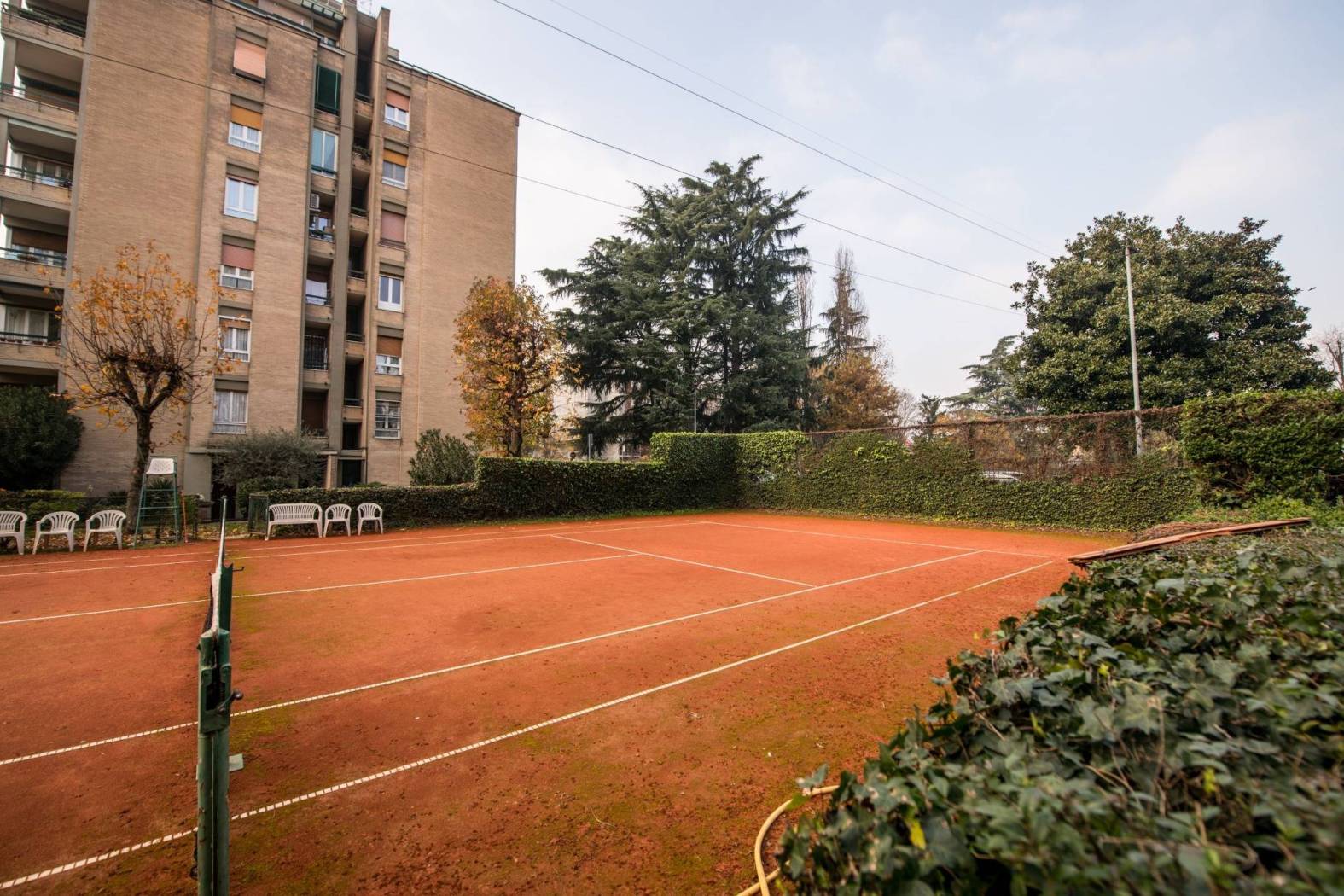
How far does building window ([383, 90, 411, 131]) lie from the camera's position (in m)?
24.7

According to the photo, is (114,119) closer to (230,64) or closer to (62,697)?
(230,64)

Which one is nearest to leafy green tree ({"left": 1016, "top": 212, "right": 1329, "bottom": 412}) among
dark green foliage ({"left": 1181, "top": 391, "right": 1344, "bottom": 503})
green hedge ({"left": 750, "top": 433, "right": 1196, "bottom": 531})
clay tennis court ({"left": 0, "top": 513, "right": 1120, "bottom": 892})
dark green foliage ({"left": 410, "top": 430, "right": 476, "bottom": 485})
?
green hedge ({"left": 750, "top": 433, "right": 1196, "bottom": 531})

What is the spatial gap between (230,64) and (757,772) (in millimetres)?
30027

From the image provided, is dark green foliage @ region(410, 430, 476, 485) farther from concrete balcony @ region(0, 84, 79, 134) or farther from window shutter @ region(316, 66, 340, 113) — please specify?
concrete balcony @ region(0, 84, 79, 134)

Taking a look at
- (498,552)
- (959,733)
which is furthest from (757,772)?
(498,552)

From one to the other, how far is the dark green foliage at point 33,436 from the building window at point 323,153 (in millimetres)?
12660

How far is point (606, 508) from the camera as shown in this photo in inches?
763

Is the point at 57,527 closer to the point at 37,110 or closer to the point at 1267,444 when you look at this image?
the point at 37,110

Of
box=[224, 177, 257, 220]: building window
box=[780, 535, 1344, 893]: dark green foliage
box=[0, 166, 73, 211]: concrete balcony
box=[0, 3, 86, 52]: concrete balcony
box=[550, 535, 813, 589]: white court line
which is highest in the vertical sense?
box=[0, 3, 86, 52]: concrete balcony

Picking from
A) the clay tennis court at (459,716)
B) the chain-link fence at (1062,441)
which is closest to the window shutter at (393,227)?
the clay tennis court at (459,716)

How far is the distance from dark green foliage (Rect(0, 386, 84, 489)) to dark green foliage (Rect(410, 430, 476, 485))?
31.4 feet

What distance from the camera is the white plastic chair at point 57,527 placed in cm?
1083

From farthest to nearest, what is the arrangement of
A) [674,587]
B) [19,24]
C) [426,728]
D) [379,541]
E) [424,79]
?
1. [424,79]
2. [19,24]
3. [379,541]
4. [674,587]
5. [426,728]

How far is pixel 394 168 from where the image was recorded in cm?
2462
